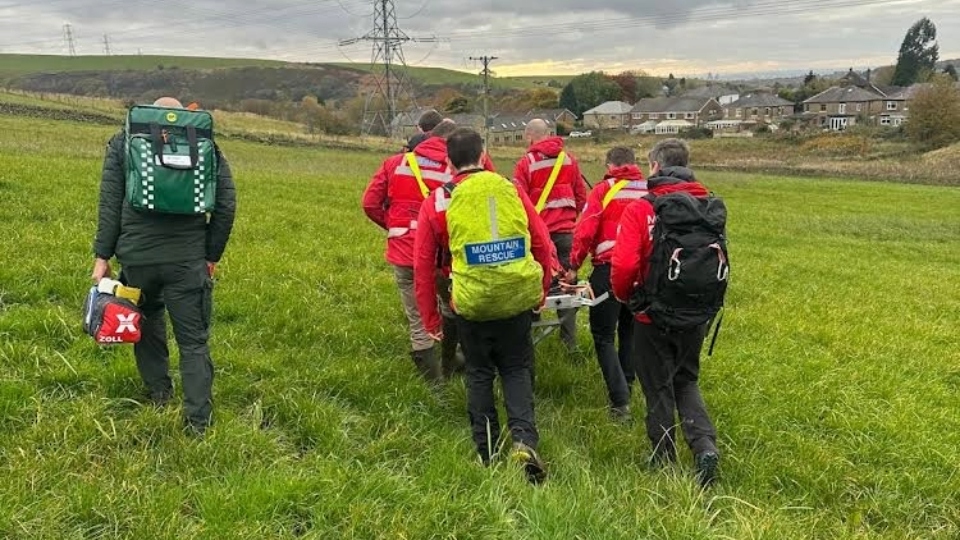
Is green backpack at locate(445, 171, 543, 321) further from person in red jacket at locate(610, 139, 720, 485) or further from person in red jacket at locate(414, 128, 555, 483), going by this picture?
person in red jacket at locate(610, 139, 720, 485)

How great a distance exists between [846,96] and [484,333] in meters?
139

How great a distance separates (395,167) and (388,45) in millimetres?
61867

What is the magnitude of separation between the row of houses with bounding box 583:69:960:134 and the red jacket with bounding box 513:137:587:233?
407ft

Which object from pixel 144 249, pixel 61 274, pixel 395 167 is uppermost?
pixel 395 167

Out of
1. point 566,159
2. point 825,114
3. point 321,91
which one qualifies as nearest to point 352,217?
point 566,159

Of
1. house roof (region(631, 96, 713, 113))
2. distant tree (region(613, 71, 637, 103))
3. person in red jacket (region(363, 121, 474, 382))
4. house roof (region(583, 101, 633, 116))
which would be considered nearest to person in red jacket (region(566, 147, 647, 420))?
person in red jacket (region(363, 121, 474, 382))

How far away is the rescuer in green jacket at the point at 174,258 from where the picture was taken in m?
4.62

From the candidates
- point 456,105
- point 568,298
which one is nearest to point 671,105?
point 456,105

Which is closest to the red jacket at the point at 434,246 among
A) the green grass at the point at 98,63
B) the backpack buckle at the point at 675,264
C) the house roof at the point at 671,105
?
the backpack buckle at the point at 675,264

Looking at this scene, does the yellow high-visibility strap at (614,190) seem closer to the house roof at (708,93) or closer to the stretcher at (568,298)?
the stretcher at (568,298)

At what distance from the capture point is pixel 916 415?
687 cm

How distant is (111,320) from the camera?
4520mm

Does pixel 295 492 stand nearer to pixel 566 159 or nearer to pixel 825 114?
pixel 566 159

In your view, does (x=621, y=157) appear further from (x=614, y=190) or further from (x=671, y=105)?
(x=671, y=105)
